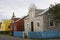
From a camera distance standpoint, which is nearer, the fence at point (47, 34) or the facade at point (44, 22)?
the fence at point (47, 34)

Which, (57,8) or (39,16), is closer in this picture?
(57,8)

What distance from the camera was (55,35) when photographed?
34031 mm

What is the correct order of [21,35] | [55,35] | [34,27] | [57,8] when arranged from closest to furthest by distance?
[55,35]
[57,8]
[21,35]
[34,27]

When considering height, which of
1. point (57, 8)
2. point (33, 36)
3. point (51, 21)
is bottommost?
point (33, 36)

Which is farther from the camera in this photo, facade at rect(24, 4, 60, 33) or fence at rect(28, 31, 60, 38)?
facade at rect(24, 4, 60, 33)

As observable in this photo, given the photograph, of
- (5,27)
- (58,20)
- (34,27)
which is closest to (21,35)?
(34,27)

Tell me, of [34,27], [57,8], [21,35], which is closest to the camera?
→ [57,8]

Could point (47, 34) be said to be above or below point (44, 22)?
below

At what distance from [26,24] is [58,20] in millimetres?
12548

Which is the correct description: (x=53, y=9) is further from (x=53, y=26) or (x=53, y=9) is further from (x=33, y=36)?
(x=33, y=36)

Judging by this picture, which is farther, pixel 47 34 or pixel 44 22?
pixel 44 22

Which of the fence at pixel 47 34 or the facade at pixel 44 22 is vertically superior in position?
the facade at pixel 44 22

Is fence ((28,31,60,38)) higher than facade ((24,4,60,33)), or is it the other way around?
facade ((24,4,60,33))

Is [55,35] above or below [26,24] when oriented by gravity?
below
